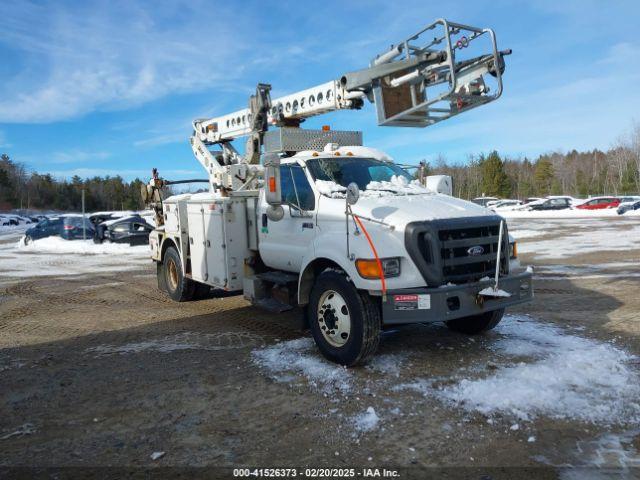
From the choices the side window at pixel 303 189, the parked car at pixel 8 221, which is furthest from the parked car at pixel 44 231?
the parked car at pixel 8 221

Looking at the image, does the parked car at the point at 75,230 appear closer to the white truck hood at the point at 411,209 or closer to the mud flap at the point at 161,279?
the mud flap at the point at 161,279

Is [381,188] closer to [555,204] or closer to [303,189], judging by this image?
[303,189]

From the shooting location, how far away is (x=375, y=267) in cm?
482

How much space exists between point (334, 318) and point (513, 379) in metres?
1.80

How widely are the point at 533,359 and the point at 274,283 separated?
3.17 meters

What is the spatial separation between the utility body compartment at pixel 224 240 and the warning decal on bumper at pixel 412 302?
2.94 m

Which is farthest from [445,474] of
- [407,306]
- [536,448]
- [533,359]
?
[533,359]

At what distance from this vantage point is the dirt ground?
3.46 meters

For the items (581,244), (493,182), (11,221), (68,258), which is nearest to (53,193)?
(11,221)

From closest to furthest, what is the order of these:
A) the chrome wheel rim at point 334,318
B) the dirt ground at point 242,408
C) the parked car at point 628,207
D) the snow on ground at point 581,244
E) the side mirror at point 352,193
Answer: the dirt ground at point 242,408
the side mirror at point 352,193
the chrome wheel rim at point 334,318
the snow on ground at point 581,244
the parked car at point 628,207

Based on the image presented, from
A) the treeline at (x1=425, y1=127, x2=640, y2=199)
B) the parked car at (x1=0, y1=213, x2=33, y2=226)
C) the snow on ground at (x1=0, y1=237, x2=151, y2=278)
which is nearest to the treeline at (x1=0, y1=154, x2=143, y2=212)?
the parked car at (x1=0, y1=213, x2=33, y2=226)

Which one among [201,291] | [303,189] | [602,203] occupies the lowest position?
[201,291]

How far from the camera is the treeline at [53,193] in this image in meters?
96.8

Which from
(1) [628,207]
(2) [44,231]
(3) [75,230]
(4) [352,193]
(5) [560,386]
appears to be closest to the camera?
(5) [560,386]
